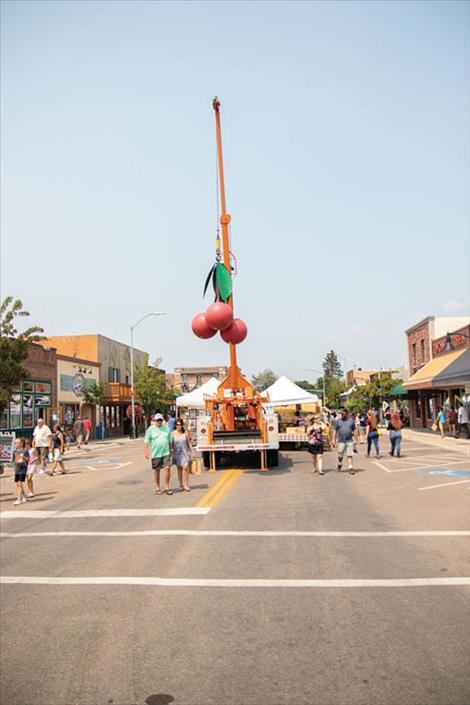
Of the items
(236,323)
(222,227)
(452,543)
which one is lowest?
(452,543)

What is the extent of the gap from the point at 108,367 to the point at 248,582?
156 feet

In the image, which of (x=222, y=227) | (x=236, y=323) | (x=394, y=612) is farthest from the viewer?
(x=222, y=227)

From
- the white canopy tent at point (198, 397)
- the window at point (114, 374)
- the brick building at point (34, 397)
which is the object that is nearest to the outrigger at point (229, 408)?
the white canopy tent at point (198, 397)

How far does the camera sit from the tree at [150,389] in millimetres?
51688

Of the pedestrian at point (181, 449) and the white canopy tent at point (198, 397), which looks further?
the white canopy tent at point (198, 397)

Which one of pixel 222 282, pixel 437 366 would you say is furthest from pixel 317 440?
pixel 437 366

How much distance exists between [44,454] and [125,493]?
6.57m

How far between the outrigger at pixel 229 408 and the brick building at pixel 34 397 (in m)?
16.9

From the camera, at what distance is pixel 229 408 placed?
20.2 metres

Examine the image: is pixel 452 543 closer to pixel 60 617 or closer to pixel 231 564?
pixel 231 564

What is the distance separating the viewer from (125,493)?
14.6 metres

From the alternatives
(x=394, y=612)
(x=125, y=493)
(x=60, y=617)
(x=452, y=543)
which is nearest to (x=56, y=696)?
(x=60, y=617)

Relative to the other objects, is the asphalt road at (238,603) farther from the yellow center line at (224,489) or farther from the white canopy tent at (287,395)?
the white canopy tent at (287,395)

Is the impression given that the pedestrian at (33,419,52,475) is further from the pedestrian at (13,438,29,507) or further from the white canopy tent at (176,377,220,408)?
the white canopy tent at (176,377,220,408)
